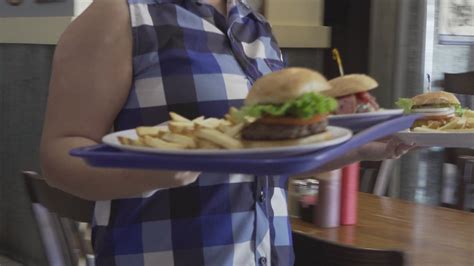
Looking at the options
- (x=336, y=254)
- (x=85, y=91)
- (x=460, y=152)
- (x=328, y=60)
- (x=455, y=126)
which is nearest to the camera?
(x=85, y=91)

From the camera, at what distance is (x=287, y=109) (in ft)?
3.80

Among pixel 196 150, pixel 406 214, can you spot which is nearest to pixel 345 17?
pixel 406 214

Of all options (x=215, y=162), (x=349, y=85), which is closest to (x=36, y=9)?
(x=349, y=85)

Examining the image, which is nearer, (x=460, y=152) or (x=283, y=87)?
(x=283, y=87)

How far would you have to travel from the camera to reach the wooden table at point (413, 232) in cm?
194

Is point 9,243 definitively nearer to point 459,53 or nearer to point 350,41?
point 350,41

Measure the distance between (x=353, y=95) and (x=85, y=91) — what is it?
50 centimetres

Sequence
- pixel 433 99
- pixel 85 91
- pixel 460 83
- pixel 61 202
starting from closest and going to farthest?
pixel 85 91 → pixel 61 202 → pixel 433 99 → pixel 460 83

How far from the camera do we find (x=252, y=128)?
1.14m

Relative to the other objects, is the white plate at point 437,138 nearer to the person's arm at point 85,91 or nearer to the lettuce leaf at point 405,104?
the lettuce leaf at point 405,104

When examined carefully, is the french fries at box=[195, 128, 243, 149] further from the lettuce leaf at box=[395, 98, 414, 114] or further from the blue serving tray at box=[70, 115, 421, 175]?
the lettuce leaf at box=[395, 98, 414, 114]

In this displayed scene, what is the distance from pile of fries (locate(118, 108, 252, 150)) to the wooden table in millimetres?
776

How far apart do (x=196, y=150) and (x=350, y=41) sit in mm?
3675

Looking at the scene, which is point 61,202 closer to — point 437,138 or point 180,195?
point 180,195
